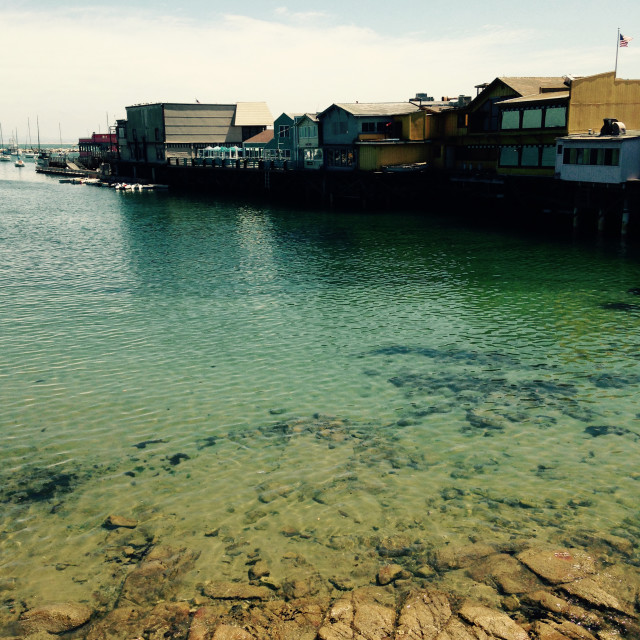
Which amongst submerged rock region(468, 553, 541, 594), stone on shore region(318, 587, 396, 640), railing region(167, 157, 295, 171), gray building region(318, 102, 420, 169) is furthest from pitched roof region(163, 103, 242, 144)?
stone on shore region(318, 587, 396, 640)

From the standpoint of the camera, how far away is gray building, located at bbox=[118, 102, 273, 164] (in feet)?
379

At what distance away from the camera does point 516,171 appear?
60.1 meters

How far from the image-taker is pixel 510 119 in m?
59.7

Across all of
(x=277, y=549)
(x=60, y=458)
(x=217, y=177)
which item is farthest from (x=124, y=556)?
(x=217, y=177)

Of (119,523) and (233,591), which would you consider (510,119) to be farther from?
(233,591)

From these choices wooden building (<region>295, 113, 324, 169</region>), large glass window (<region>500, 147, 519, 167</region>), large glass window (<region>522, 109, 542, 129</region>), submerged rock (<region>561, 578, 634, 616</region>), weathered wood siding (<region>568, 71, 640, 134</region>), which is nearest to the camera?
submerged rock (<region>561, 578, 634, 616</region>)

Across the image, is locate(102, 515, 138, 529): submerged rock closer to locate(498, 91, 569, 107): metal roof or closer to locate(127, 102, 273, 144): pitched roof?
locate(498, 91, 569, 107): metal roof

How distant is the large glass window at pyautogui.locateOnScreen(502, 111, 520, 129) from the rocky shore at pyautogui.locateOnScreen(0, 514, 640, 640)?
53.3m

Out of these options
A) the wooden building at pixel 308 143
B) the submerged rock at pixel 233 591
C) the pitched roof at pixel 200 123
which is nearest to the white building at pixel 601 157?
the wooden building at pixel 308 143

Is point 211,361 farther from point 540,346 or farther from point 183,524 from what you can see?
point 540,346

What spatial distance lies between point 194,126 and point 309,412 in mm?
108239

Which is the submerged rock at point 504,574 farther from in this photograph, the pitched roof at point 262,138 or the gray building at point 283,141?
the pitched roof at point 262,138

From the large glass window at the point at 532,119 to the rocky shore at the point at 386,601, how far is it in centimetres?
5110

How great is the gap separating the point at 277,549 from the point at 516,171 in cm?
5467
